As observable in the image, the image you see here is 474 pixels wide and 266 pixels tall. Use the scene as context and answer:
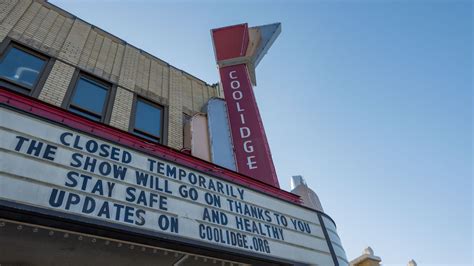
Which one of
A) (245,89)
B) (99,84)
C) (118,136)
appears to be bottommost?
(118,136)

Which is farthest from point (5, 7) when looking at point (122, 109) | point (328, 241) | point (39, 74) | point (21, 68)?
point (328, 241)

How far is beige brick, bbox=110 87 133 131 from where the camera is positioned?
7.85m

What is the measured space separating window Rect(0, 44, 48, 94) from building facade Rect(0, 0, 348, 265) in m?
0.02

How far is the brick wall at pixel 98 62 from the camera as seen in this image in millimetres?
7816

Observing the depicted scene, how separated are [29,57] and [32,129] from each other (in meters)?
4.40

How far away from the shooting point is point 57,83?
7.47 meters

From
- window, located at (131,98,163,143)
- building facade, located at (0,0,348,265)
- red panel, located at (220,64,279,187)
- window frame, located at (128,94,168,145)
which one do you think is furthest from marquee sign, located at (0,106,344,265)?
window, located at (131,98,163,143)

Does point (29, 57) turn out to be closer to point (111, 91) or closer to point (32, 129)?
point (111, 91)

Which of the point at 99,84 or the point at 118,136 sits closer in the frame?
the point at 118,136

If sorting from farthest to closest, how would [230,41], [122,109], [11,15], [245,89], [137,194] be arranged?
[230,41]
[245,89]
[122,109]
[11,15]
[137,194]

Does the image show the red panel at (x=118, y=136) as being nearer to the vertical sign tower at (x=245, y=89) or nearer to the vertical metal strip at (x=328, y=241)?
the vertical metal strip at (x=328, y=241)

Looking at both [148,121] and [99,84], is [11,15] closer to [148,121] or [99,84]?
[99,84]

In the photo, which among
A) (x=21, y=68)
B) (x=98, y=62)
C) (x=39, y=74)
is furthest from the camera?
(x=98, y=62)

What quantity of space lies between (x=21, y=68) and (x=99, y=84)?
1762 millimetres
